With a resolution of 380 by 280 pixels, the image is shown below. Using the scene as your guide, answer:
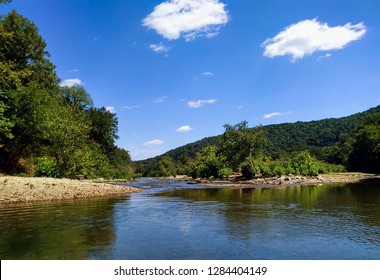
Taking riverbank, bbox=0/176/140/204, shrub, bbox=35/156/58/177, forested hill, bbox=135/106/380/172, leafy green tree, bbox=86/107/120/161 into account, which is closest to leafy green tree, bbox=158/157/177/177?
forested hill, bbox=135/106/380/172

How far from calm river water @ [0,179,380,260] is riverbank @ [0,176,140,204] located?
5629 millimetres

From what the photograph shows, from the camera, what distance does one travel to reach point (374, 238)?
504 inches

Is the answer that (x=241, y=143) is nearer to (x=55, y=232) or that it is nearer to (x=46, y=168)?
(x=46, y=168)

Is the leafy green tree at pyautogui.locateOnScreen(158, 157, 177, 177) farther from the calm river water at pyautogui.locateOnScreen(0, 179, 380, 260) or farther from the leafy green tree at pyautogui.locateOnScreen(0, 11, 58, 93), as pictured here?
the calm river water at pyautogui.locateOnScreen(0, 179, 380, 260)

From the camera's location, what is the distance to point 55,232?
48.0 ft

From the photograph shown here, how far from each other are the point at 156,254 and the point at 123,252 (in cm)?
117

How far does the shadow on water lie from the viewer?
11.4 metres

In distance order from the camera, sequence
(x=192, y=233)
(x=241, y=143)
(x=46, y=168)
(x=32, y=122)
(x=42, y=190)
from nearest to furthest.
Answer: (x=192, y=233) → (x=42, y=190) → (x=32, y=122) → (x=46, y=168) → (x=241, y=143)

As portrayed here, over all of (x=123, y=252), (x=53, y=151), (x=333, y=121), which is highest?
(x=333, y=121)

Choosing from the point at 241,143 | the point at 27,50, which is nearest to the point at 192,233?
the point at 27,50

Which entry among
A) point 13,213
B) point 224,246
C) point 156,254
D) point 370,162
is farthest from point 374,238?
point 370,162

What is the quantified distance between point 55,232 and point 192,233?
228 inches

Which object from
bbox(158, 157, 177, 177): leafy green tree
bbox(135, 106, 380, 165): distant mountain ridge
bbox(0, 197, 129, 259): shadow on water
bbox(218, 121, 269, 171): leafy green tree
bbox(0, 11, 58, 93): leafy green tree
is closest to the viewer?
bbox(0, 197, 129, 259): shadow on water
